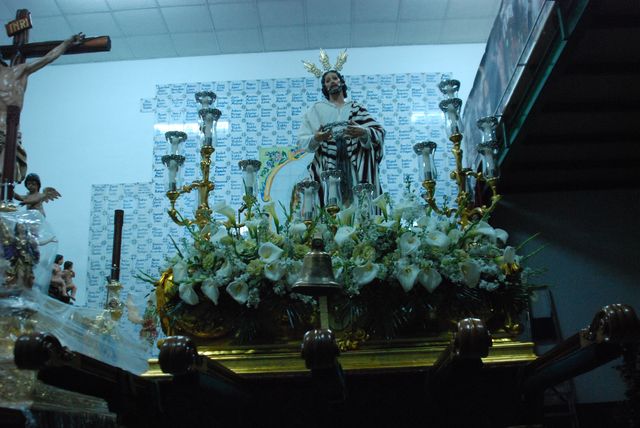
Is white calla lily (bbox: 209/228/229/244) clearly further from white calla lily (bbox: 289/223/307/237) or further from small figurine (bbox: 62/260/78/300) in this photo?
small figurine (bbox: 62/260/78/300)

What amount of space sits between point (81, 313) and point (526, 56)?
3.25 m

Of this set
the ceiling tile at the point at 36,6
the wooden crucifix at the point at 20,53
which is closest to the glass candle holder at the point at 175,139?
the wooden crucifix at the point at 20,53

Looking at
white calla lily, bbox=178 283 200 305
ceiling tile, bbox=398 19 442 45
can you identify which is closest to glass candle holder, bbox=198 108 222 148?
white calla lily, bbox=178 283 200 305

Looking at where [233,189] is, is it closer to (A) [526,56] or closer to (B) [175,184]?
(A) [526,56]

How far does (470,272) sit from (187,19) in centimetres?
627

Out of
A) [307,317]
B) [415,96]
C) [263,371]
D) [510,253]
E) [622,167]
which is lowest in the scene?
[263,371]

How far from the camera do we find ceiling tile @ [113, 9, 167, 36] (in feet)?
23.9

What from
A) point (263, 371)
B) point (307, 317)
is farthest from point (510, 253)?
point (263, 371)

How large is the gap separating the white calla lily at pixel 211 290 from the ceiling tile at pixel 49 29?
21.0 ft

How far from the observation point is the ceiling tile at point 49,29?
24.0ft

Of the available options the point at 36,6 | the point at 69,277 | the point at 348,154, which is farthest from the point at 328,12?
the point at 348,154

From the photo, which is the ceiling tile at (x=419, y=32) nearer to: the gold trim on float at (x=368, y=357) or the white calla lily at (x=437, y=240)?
the white calla lily at (x=437, y=240)

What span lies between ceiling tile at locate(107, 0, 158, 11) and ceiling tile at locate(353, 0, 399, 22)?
2.31 m

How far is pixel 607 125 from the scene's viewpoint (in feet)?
16.3
